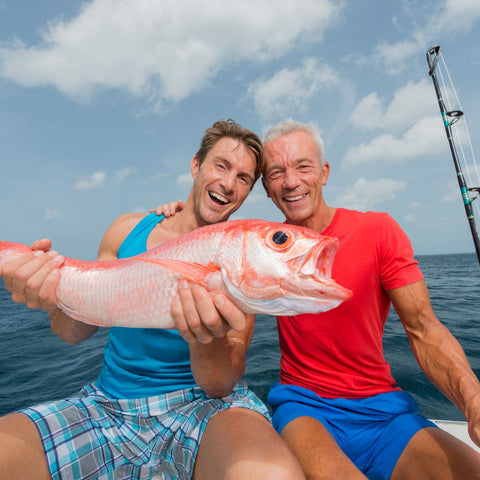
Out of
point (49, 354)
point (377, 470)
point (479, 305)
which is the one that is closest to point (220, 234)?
point (377, 470)

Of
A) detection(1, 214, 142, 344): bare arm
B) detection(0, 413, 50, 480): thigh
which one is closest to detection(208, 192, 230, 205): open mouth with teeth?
detection(1, 214, 142, 344): bare arm

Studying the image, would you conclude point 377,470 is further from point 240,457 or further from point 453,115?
point 453,115

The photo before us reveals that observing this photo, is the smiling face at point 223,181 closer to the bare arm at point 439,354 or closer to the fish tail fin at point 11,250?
the fish tail fin at point 11,250

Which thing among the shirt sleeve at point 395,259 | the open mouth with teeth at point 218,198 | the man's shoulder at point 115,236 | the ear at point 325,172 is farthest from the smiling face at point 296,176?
the man's shoulder at point 115,236

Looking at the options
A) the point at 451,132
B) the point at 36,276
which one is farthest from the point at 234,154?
the point at 451,132

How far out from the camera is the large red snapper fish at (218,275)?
5.69 feet

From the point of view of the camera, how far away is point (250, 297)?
5.89ft

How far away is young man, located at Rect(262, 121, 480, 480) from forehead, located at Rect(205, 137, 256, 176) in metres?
0.26

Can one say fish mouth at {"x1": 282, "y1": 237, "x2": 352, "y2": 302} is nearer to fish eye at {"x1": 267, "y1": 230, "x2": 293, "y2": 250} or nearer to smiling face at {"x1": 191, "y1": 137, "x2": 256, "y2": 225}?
fish eye at {"x1": 267, "y1": 230, "x2": 293, "y2": 250}

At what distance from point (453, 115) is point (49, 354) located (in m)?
12.5

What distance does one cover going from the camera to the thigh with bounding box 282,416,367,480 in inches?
78.8

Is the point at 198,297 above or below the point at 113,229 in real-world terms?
below

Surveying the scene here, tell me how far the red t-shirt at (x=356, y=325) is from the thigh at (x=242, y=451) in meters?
0.93

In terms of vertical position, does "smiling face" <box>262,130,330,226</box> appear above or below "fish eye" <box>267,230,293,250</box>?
above
